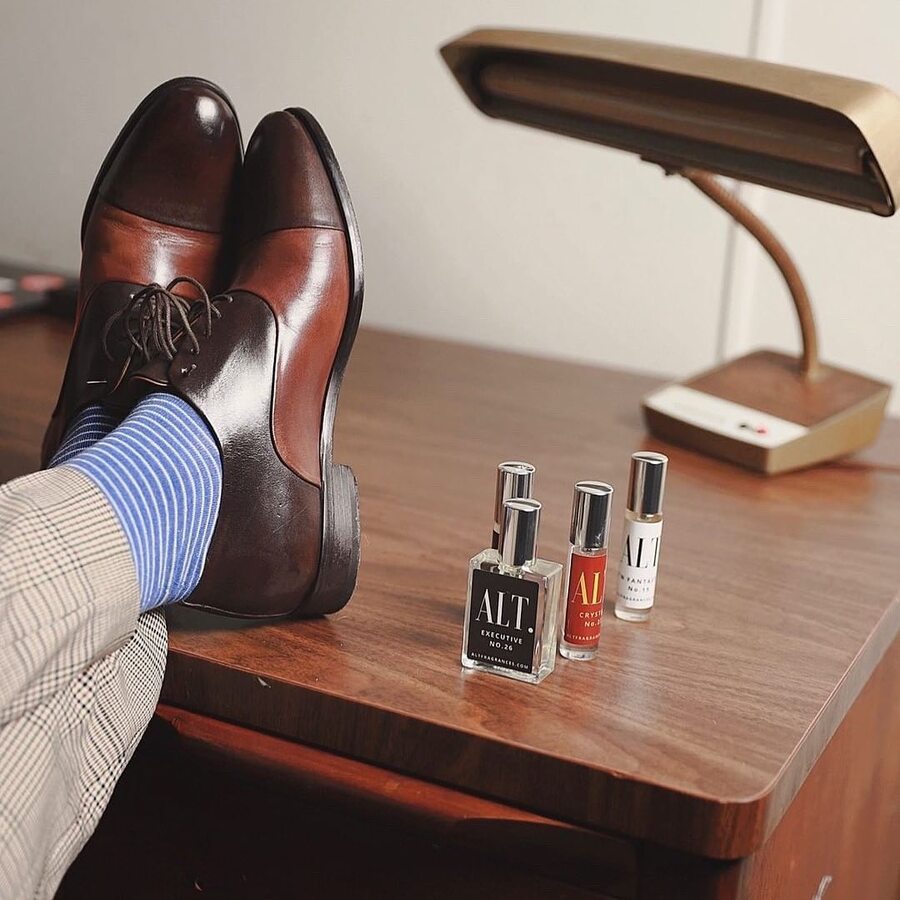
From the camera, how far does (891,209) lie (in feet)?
2.49

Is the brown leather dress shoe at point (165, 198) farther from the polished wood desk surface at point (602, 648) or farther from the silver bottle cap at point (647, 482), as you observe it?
the silver bottle cap at point (647, 482)

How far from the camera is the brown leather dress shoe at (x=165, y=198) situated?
78 cm

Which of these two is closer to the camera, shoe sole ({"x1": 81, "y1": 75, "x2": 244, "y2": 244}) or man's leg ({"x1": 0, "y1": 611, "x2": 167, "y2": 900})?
man's leg ({"x1": 0, "y1": 611, "x2": 167, "y2": 900})

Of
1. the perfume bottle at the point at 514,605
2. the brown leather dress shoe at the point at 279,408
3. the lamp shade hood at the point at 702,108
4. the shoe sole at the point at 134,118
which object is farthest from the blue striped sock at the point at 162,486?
the lamp shade hood at the point at 702,108

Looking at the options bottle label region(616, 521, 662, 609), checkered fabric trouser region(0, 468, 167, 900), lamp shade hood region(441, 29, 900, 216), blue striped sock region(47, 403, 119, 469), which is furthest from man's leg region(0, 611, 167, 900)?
lamp shade hood region(441, 29, 900, 216)

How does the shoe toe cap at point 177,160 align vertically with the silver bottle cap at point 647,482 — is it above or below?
above

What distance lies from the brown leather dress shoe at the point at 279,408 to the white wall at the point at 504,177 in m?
0.58

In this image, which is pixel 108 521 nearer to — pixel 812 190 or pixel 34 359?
pixel 812 190

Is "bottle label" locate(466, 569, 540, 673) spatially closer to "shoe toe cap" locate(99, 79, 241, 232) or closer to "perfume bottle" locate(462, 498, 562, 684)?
"perfume bottle" locate(462, 498, 562, 684)

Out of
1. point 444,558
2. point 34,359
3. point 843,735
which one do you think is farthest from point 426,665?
point 34,359

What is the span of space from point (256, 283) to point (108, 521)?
0.20 m

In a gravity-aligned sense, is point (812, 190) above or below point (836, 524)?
above

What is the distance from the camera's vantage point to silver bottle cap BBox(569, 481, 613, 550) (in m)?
0.61

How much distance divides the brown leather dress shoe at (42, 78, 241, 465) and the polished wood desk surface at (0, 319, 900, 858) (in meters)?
0.17
